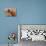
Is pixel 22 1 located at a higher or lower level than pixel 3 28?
higher

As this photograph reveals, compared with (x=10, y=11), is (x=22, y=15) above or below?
below

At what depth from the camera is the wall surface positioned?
3.27 meters

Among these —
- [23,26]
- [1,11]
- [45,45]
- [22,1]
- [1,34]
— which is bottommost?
[45,45]

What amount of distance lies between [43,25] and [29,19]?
39 centimetres

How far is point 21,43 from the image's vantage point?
124 inches

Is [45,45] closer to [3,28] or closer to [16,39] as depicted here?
[16,39]

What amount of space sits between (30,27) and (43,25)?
333 millimetres

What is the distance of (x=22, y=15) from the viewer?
328 centimetres

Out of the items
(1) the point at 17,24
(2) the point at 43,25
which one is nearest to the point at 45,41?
(2) the point at 43,25

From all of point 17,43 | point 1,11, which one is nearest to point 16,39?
point 17,43

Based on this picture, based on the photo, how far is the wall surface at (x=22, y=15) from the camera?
3268 millimetres

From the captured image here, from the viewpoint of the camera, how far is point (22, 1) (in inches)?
129

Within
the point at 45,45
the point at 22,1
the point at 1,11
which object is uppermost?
the point at 22,1

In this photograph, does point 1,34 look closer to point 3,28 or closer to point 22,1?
point 3,28
